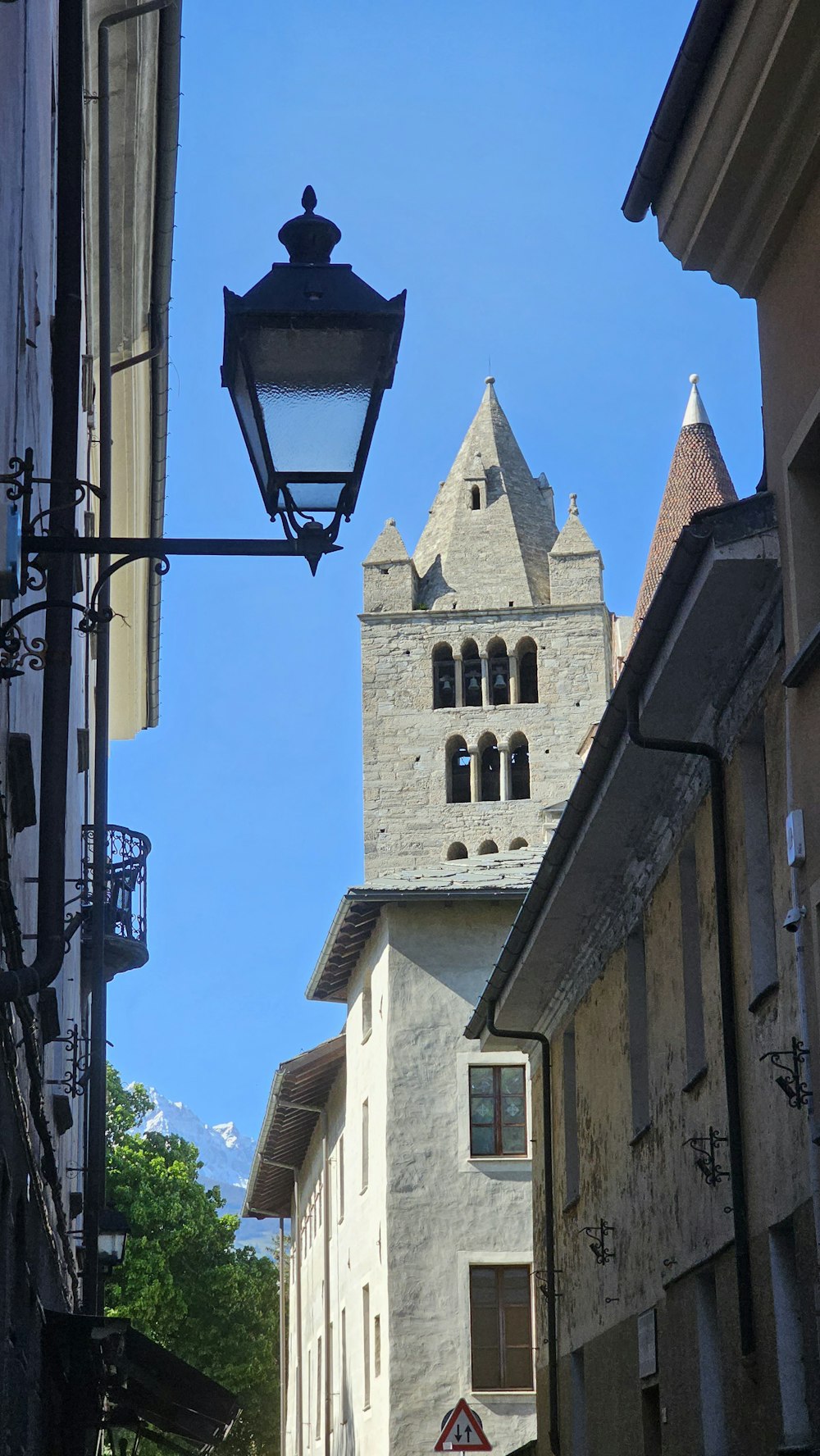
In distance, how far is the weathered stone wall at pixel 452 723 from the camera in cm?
7112

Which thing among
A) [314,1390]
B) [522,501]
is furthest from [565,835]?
[522,501]

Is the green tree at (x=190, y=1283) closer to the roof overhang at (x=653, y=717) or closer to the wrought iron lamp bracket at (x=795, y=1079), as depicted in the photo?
the roof overhang at (x=653, y=717)

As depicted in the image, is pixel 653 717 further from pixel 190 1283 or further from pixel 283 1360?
pixel 190 1283

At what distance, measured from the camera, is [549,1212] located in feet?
57.5

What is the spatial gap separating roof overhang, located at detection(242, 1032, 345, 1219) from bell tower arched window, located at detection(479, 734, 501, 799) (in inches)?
956

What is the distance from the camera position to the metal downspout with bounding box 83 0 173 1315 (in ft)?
45.7

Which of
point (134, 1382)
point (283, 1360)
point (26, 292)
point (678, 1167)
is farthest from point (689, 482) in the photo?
point (26, 292)

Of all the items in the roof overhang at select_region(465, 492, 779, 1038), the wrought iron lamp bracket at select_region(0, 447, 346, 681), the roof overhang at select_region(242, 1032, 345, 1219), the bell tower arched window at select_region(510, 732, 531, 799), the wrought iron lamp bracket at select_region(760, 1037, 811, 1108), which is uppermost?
the bell tower arched window at select_region(510, 732, 531, 799)

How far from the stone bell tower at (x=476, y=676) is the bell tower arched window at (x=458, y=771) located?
66 mm

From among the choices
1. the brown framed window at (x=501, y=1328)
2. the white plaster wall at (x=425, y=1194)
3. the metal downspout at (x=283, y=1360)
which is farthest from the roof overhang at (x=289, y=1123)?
the brown framed window at (x=501, y=1328)

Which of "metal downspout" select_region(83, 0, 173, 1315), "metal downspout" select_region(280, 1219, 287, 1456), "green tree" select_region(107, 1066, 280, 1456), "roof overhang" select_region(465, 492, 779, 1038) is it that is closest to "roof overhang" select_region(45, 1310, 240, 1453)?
"metal downspout" select_region(83, 0, 173, 1315)

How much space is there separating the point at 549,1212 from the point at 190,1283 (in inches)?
1308

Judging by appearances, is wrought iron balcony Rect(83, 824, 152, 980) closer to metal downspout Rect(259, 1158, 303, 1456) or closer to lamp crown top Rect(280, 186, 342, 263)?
lamp crown top Rect(280, 186, 342, 263)

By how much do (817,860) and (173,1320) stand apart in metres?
42.0
